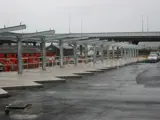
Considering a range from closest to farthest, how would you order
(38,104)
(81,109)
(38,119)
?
(38,119), (81,109), (38,104)

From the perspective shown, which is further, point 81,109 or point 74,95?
point 74,95

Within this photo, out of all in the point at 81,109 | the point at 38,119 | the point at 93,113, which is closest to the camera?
the point at 38,119

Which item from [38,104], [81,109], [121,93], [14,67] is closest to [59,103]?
[38,104]

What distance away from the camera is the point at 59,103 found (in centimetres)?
1049

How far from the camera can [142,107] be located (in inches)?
375

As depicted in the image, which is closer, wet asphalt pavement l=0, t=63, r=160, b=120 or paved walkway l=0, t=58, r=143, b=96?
wet asphalt pavement l=0, t=63, r=160, b=120

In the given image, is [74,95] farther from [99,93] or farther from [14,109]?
[14,109]

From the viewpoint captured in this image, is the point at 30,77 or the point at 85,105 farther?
the point at 30,77

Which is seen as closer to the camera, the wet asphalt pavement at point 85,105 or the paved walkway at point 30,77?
the wet asphalt pavement at point 85,105

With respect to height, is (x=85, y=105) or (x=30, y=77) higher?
(x=30, y=77)

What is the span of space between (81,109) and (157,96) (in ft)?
11.9

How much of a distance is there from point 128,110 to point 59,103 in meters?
2.44

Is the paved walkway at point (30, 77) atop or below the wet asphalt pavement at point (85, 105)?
atop

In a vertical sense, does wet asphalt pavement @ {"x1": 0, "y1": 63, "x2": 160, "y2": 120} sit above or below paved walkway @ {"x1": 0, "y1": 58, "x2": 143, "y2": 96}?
below
